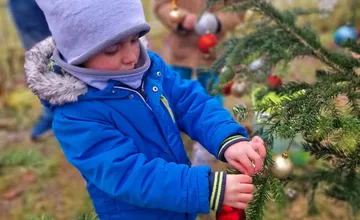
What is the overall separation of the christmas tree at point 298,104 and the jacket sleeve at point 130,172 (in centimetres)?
13

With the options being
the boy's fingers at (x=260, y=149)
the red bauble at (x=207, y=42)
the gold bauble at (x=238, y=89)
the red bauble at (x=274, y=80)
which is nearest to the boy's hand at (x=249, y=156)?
the boy's fingers at (x=260, y=149)

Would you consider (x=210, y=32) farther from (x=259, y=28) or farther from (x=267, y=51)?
(x=267, y=51)

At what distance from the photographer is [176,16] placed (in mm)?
2197

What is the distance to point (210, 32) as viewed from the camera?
6.87 feet

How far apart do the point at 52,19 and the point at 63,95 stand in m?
0.20

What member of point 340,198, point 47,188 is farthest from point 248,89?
point 47,188

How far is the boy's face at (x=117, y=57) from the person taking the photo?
1.06 metres

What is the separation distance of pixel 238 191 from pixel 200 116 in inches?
12.8

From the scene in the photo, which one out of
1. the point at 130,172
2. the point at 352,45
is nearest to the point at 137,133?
the point at 130,172

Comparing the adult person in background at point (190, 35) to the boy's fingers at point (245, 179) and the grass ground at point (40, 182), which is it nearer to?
the grass ground at point (40, 182)

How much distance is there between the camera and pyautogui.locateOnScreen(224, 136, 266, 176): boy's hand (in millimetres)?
935

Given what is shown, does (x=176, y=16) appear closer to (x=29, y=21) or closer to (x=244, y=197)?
(x=29, y=21)

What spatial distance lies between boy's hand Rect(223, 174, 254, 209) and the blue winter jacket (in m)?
0.05

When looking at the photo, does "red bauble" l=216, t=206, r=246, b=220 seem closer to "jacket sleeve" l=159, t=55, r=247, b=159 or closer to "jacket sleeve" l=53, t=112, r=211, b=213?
"jacket sleeve" l=53, t=112, r=211, b=213
